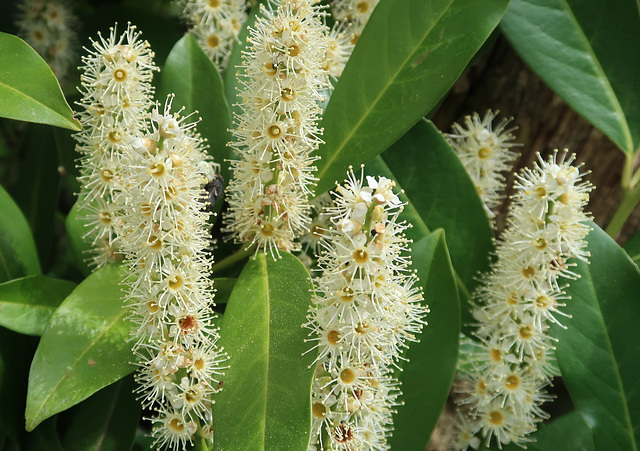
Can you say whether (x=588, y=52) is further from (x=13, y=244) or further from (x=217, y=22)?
(x=13, y=244)

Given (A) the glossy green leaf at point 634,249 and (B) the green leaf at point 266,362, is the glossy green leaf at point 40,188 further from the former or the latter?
(A) the glossy green leaf at point 634,249

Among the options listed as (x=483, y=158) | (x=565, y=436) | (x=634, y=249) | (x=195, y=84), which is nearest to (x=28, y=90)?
(x=195, y=84)

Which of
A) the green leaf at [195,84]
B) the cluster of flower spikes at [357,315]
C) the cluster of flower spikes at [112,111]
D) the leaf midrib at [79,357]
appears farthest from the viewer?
the green leaf at [195,84]

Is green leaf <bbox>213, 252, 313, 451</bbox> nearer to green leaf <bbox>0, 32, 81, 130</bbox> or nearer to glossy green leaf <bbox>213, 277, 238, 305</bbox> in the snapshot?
glossy green leaf <bbox>213, 277, 238, 305</bbox>

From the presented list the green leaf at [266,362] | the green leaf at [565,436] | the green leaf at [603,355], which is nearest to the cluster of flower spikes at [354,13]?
the green leaf at [266,362]

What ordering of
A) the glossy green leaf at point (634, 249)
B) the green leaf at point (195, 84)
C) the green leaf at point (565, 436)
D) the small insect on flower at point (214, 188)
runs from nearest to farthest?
1. the small insect on flower at point (214, 188)
2. the green leaf at point (195, 84)
3. the glossy green leaf at point (634, 249)
4. the green leaf at point (565, 436)

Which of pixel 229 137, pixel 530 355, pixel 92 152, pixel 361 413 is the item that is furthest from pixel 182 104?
pixel 530 355
